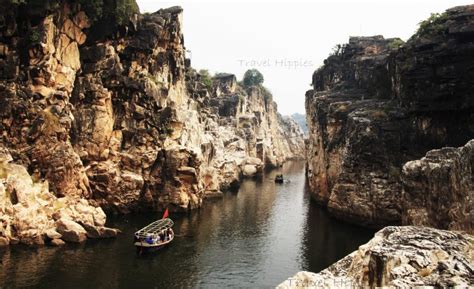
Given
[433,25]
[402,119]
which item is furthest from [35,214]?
[433,25]

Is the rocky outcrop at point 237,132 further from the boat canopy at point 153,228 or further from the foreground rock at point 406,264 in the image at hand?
the foreground rock at point 406,264

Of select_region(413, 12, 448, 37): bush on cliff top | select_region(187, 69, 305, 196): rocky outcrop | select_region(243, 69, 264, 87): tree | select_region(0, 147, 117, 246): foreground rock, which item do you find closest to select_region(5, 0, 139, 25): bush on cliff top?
select_region(0, 147, 117, 246): foreground rock

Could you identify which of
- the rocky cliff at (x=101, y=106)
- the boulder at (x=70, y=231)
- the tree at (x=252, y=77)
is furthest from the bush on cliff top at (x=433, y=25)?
the tree at (x=252, y=77)

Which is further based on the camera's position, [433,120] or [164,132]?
[164,132]

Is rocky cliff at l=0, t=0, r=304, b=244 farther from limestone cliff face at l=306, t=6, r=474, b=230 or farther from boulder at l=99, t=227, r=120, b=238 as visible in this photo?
limestone cliff face at l=306, t=6, r=474, b=230

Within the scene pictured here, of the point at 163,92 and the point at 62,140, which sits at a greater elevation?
the point at 163,92

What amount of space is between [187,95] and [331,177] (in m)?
29.1

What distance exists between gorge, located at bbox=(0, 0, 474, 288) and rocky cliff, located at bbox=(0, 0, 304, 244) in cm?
17

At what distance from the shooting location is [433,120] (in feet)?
150

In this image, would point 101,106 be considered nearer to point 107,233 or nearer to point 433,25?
point 107,233

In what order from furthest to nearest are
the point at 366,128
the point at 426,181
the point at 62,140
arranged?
the point at 366,128
the point at 62,140
the point at 426,181

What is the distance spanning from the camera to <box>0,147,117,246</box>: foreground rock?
35875 mm

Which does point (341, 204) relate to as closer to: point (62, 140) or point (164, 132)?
point (164, 132)

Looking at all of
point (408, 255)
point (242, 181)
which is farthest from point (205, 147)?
point (408, 255)
